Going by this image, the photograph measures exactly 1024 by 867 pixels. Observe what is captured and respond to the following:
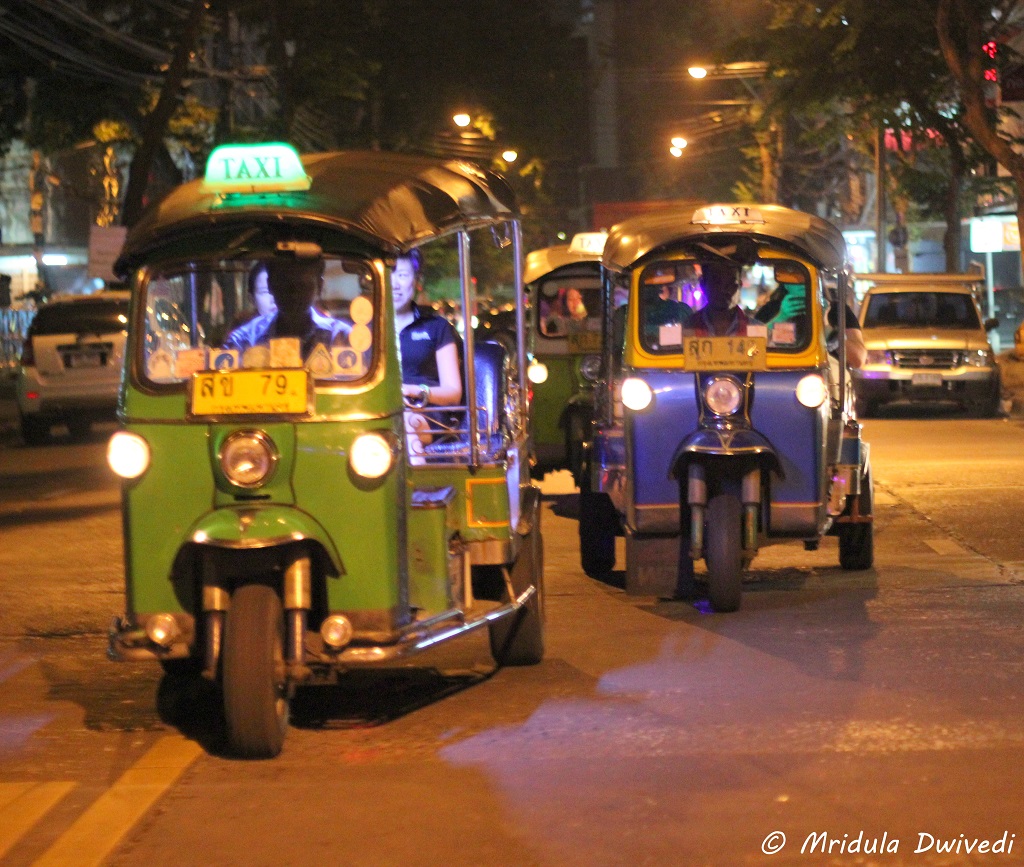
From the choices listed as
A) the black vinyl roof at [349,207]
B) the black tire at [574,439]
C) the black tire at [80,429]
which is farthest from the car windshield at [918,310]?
the black vinyl roof at [349,207]

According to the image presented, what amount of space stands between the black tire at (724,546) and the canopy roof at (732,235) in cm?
146

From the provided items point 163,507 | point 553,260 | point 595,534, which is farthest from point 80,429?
point 163,507

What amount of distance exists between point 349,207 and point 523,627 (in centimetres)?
231

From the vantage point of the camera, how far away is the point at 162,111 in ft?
85.4

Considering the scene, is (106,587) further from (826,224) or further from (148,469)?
(826,224)

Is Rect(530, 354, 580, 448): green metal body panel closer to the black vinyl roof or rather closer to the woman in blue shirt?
the woman in blue shirt

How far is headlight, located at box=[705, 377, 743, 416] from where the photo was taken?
8625 mm

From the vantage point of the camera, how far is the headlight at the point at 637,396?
8.79m

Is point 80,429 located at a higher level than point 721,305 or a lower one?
lower

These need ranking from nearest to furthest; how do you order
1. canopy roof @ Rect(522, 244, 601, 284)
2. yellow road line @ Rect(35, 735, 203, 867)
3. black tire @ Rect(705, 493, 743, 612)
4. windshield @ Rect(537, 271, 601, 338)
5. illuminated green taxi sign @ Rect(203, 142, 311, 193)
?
yellow road line @ Rect(35, 735, 203, 867)
illuminated green taxi sign @ Rect(203, 142, 311, 193)
black tire @ Rect(705, 493, 743, 612)
windshield @ Rect(537, 271, 601, 338)
canopy roof @ Rect(522, 244, 601, 284)

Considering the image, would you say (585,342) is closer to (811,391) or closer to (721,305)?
(721,305)

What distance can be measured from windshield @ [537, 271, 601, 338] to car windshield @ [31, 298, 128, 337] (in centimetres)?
796

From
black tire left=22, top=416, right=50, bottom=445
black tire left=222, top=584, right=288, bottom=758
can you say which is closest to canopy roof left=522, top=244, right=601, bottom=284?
black tire left=22, top=416, right=50, bottom=445

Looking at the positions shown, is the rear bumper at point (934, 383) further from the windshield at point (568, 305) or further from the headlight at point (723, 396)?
the headlight at point (723, 396)
